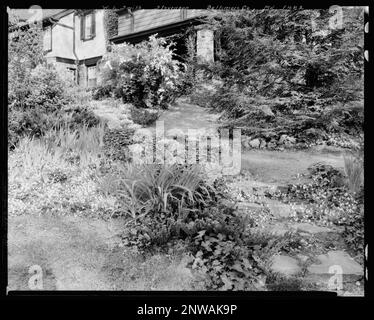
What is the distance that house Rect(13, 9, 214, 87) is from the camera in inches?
84.0

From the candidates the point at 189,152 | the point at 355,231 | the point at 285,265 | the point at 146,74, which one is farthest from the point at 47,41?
the point at 355,231

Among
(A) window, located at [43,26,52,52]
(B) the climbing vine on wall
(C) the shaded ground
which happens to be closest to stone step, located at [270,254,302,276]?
(C) the shaded ground

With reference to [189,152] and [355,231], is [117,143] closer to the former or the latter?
[189,152]

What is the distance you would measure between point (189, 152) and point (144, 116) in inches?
20.4

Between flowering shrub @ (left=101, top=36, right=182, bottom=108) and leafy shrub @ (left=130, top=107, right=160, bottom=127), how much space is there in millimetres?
68

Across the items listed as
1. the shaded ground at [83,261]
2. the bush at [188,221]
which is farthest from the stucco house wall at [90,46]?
the shaded ground at [83,261]

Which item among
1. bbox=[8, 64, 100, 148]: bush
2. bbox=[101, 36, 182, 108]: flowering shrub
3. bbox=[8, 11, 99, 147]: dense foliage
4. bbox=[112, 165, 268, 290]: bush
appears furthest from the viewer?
bbox=[101, 36, 182, 108]: flowering shrub

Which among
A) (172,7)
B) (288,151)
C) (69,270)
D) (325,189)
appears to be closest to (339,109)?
(288,151)

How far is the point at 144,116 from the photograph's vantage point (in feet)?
7.77

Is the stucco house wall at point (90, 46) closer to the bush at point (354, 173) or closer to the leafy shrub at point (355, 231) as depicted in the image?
the bush at point (354, 173)

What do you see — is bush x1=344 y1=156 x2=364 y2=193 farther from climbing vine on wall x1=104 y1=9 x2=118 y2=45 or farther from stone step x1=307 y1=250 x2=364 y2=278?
climbing vine on wall x1=104 y1=9 x2=118 y2=45

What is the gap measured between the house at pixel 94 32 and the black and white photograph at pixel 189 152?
13 millimetres
